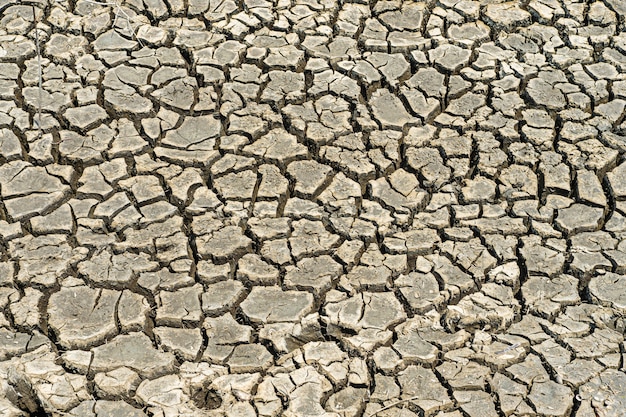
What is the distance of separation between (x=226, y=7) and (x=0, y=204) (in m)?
1.51

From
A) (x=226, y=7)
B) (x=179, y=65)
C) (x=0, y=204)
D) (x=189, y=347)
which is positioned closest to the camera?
(x=189, y=347)

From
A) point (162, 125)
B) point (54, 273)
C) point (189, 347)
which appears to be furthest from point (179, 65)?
point (189, 347)

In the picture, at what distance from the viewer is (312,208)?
3705mm

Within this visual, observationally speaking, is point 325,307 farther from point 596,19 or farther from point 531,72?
point 596,19

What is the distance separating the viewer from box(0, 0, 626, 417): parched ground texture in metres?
3.14

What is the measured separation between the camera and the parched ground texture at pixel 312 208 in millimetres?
3141

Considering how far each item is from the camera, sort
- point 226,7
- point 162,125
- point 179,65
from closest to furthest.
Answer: point 162,125 → point 179,65 → point 226,7

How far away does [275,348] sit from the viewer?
322 cm

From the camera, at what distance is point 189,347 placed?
322cm

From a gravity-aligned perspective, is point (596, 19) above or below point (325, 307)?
above

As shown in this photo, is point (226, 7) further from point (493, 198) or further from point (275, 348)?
point (275, 348)

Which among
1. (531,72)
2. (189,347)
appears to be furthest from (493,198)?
(189,347)

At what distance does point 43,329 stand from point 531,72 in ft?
7.54

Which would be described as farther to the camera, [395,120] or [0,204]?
[395,120]
